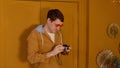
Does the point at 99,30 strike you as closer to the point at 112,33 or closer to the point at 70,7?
the point at 112,33

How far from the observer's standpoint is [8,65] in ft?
10.0

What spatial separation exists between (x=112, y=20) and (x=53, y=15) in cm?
112

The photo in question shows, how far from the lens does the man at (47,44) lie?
2.62 metres

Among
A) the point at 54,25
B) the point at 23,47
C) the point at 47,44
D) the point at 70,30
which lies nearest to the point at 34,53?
the point at 47,44

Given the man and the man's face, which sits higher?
the man's face

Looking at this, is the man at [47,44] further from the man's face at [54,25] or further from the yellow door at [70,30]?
the yellow door at [70,30]

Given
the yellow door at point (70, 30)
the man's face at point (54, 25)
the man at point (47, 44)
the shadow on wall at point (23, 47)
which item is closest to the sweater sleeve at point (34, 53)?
the man at point (47, 44)

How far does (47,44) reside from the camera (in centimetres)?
Result: 272

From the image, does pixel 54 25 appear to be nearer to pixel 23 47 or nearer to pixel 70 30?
pixel 23 47

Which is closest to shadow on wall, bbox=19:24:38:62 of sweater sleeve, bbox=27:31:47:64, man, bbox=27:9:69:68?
man, bbox=27:9:69:68

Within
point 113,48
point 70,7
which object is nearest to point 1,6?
Result: point 70,7

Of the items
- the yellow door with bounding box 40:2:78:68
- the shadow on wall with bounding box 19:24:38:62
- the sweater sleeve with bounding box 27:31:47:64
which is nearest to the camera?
the sweater sleeve with bounding box 27:31:47:64

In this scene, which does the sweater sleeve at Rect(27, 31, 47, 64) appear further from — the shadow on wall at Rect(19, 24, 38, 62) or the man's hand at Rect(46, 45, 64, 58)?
the shadow on wall at Rect(19, 24, 38, 62)

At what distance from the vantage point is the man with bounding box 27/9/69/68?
262 centimetres
